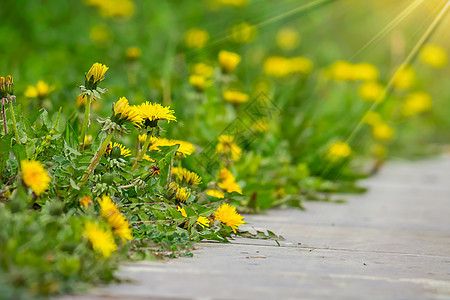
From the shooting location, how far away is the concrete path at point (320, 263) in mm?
941

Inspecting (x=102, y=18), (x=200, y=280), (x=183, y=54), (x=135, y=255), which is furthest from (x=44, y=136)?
(x=102, y=18)

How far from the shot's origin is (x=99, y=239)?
38.3 inches

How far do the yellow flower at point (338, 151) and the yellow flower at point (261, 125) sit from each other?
0.29m

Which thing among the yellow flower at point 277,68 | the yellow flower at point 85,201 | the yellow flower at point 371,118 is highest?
the yellow flower at point 277,68

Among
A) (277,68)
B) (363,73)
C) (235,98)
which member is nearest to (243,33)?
(277,68)

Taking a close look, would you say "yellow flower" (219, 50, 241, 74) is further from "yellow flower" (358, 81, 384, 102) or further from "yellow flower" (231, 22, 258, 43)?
"yellow flower" (231, 22, 258, 43)

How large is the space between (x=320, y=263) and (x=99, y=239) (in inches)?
17.1

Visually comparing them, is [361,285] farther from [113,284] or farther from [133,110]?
[133,110]

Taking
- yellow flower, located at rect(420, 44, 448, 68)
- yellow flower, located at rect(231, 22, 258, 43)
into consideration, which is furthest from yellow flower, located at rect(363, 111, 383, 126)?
yellow flower, located at rect(231, 22, 258, 43)

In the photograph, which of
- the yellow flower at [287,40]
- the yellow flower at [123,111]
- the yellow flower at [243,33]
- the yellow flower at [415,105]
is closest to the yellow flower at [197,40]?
the yellow flower at [243,33]

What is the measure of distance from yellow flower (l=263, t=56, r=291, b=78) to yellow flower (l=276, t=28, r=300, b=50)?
540mm

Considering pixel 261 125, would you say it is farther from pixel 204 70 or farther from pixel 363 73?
pixel 363 73

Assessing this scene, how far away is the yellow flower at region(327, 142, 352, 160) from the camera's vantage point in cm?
245

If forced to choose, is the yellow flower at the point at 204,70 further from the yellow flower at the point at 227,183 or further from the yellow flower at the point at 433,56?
the yellow flower at the point at 433,56
